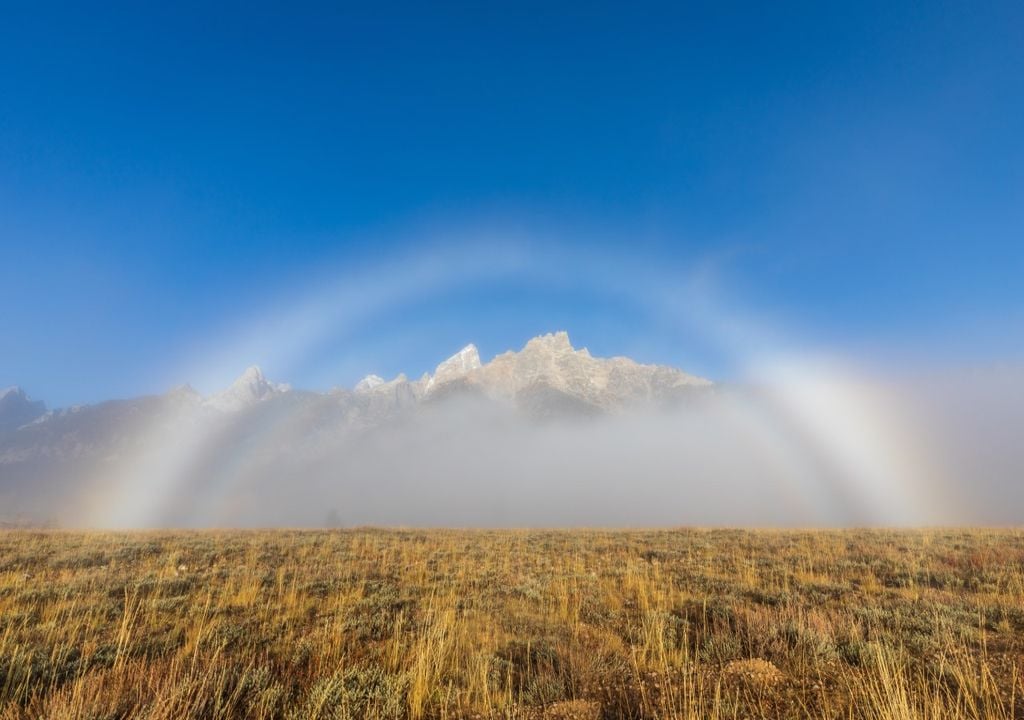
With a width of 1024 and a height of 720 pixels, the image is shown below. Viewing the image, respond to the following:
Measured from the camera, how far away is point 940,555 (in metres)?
15.8

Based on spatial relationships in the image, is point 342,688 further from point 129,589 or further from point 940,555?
point 940,555

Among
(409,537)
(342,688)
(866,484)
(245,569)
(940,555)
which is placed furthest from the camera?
(866,484)

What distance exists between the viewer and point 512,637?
7676mm

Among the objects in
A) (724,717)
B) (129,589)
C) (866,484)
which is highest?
(866,484)

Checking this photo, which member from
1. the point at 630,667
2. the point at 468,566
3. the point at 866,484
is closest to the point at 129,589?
the point at 468,566

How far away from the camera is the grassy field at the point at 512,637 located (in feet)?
16.7

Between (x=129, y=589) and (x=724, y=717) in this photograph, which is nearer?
(x=724, y=717)

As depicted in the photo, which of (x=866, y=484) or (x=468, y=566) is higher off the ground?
(x=866, y=484)

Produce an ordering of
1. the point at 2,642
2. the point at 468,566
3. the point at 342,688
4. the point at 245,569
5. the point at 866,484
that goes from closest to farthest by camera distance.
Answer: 1. the point at 342,688
2. the point at 2,642
3. the point at 245,569
4. the point at 468,566
5. the point at 866,484

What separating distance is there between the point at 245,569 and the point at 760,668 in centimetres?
1354

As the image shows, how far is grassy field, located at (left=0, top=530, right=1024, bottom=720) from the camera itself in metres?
5.10

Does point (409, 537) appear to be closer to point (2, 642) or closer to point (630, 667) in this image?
point (2, 642)

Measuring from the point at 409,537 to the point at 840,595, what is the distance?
18504mm

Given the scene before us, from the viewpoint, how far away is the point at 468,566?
14656mm
